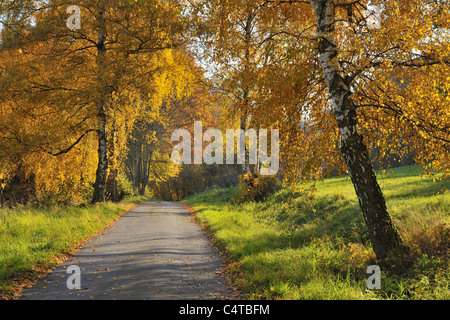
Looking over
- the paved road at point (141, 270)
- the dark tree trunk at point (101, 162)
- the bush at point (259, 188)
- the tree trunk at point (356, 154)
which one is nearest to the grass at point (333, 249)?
the tree trunk at point (356, 154)

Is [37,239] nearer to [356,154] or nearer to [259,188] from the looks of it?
[356,154]

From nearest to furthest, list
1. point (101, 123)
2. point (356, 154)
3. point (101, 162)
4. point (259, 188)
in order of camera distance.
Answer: point (356, 154) < point (101, 123) < point (101, 162) < point (259, 188)

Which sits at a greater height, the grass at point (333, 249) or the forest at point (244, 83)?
the forest at point (244, 83)

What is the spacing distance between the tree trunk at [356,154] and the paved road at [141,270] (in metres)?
3.06

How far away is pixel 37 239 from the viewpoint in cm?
873

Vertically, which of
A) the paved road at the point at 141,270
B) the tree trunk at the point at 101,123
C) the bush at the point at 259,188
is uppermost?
the tree trunk at the point at 101,123

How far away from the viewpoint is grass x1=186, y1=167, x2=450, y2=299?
17.1ft

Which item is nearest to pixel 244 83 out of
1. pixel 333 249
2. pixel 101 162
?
pixel 333 249

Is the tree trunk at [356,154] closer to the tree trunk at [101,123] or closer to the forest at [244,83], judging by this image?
the forest at [244,83]

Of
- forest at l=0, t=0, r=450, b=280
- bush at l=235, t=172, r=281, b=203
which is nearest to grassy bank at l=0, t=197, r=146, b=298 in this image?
forest at l=0, t=0, r=450, b=280

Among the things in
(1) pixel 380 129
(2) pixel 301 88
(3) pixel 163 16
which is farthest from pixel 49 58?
(1) pixel 380 129

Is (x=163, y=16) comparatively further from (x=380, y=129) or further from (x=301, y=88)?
(x=380, y=129)

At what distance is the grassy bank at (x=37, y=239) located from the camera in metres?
6.22

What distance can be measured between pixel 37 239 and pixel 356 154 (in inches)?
317
